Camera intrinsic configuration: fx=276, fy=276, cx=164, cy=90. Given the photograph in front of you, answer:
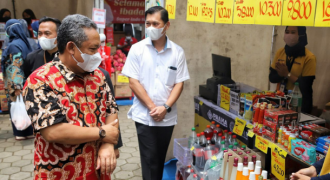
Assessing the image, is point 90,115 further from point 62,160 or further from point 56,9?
point 56,9

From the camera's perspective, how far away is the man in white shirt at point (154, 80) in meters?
2.84

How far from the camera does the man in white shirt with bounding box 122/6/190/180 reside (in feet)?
9.31

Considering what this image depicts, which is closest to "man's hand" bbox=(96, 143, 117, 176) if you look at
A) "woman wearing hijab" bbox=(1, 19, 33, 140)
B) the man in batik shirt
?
the man in batik shirt

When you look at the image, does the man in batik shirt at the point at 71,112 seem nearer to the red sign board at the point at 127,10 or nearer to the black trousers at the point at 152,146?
the black trousers at the point at 152,146

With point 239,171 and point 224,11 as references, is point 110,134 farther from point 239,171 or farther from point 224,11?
point 224,11

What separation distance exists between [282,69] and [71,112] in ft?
8.75

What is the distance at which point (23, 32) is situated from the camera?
4.54m

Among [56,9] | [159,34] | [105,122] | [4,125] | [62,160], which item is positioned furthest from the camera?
[56,9]

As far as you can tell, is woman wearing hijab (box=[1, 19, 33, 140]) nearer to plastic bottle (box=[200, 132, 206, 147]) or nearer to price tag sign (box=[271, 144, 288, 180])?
plastic bottle (box=[200, 132, 206, 147])

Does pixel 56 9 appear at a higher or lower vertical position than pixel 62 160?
higher

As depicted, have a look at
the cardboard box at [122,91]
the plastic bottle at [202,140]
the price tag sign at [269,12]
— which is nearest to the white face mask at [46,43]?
the plastic bottle at [202,140]

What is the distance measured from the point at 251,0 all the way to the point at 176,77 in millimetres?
1055

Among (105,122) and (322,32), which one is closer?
(105,122)

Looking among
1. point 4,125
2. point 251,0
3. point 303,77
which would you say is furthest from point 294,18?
point 4,125
